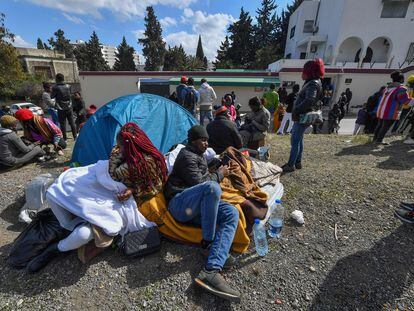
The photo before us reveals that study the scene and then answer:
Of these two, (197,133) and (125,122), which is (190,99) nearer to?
(125,122)

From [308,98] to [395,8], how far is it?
25141 millimetres

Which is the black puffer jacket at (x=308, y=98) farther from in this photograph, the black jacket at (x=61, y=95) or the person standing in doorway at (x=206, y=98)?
the black jacket at (x=61, y=95)

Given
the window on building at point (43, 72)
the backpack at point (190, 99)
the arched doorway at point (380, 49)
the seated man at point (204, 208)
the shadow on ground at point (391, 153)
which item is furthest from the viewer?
the window on building at point (43, 72)

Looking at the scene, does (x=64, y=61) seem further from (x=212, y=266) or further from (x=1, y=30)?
(x=212, y=266)

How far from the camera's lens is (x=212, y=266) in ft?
6.88

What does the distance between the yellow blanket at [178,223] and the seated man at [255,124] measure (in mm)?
2541

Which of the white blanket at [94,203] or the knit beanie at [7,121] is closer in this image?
the white blanket at [94,203]

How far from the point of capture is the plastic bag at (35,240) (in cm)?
234

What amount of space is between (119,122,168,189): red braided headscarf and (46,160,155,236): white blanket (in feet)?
0.80

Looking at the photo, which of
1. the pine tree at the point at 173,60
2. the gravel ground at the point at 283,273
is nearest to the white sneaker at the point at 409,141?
the gravel ground at the point at 283,273

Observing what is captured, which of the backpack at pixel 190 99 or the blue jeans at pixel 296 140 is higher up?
the backpack at pixel 190 99

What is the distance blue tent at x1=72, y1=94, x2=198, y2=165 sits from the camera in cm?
384

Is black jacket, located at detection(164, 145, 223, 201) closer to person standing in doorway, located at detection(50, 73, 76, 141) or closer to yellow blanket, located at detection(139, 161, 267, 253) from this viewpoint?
yellow blanket, located at detection(139, 161, 267, 253)

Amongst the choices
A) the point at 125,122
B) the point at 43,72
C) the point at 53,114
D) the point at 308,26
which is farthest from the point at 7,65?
the point at 308,26
